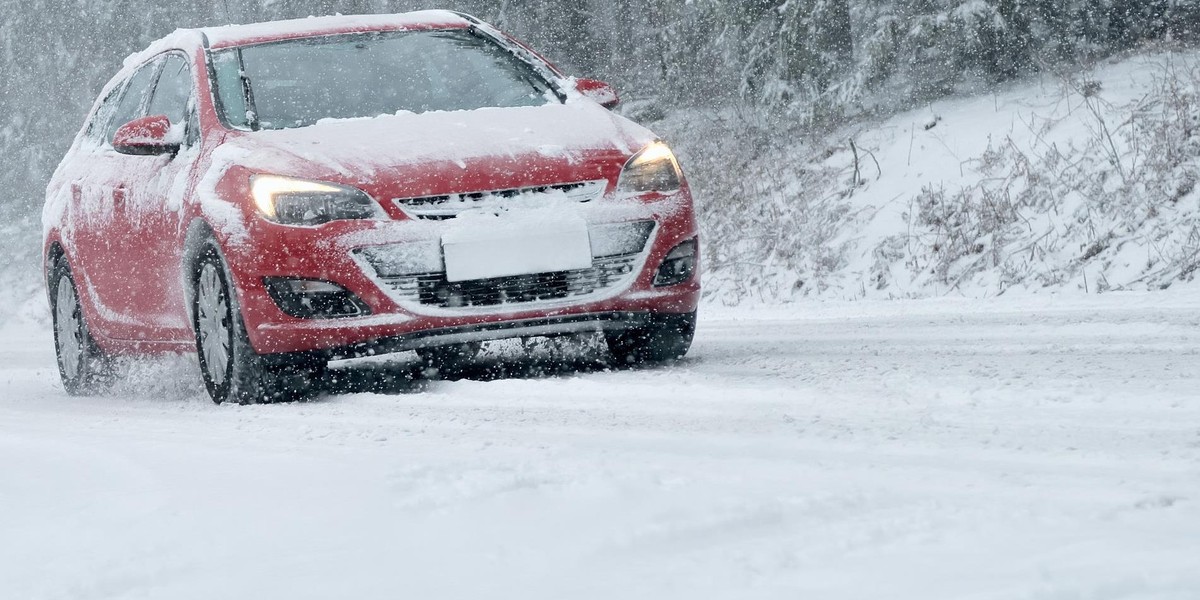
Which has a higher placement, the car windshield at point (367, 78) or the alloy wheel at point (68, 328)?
the car windshield at point (367, 78)

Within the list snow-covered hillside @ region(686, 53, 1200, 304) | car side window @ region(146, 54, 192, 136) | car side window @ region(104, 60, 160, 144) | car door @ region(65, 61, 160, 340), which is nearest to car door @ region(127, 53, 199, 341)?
car side window @ region(146, 54, 192, 136)

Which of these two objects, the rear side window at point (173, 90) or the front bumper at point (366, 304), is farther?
the rear side window at point (173, 90)

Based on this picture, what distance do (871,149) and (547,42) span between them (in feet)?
21.9

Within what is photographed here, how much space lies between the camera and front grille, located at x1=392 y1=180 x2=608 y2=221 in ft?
17.7

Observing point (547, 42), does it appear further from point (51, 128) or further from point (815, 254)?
point (51, 128)

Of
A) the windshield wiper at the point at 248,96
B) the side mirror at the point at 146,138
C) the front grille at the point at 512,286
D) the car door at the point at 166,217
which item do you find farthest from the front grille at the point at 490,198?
the side mirror at the point at 146,138

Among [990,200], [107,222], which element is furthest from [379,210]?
[990,200]

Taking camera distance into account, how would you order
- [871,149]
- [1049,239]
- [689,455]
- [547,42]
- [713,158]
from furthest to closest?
[547,42] < [713,158] < [871,149] < [1049,239] < [689,455]

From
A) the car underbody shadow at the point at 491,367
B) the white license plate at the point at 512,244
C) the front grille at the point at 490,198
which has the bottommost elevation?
the car underbody shadow at the point at 491,367

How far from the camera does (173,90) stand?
6836 millimetres

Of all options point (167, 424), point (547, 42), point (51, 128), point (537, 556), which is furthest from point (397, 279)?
point (51, 128)

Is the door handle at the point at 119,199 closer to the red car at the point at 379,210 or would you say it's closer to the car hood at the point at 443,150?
the red car at the point at 379,210

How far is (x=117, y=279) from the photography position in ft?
22.7

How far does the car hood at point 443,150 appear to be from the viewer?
17.8ft
